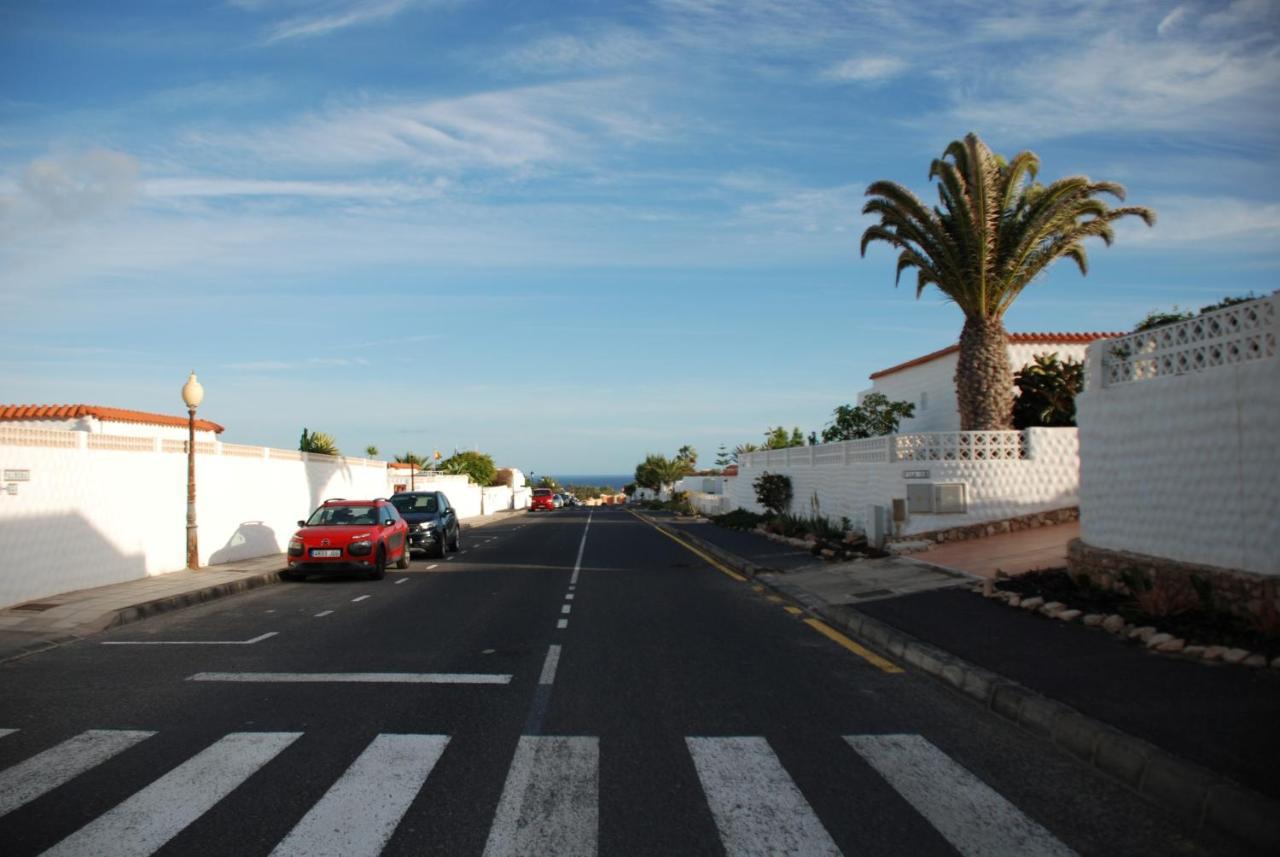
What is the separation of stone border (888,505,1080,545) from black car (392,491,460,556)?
1168cm

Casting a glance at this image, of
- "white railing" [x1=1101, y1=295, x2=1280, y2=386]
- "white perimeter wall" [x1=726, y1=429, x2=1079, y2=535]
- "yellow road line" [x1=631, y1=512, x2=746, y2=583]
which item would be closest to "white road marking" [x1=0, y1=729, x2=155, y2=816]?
"white railing" [x1=1101, y1=295, x2=1280, y2=386]

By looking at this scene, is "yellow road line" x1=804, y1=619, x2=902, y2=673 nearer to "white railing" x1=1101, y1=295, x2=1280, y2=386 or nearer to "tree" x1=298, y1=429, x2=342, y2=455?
"white railing" x1=1101, y1=295, x2=1280, y2=386

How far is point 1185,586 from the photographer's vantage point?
10.0 meters

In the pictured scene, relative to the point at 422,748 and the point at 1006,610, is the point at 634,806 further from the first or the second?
the point at 1006,610

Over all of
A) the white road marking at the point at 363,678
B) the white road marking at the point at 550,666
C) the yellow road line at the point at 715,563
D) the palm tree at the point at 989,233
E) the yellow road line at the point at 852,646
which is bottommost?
the yellow road line at the point at 715,563

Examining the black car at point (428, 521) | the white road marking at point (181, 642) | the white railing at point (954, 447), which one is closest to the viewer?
the white road marking at point (181, 642)

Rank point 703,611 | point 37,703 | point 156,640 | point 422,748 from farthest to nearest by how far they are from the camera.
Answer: point 703,611 < point 156,640 < point 37,703 < point 422,748

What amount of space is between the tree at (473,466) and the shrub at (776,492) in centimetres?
5359

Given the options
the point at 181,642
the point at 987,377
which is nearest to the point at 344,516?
the point at 181,642

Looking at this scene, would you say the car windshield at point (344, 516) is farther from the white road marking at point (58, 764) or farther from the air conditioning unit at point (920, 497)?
the white road marking at point (58, 764)

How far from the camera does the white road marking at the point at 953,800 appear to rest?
189 inches

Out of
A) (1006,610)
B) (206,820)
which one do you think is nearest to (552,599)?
(1006,610)

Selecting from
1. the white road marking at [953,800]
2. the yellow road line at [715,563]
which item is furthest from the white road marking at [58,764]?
the yellow road line at [715,563]

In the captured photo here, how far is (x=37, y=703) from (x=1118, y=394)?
39.4ft
